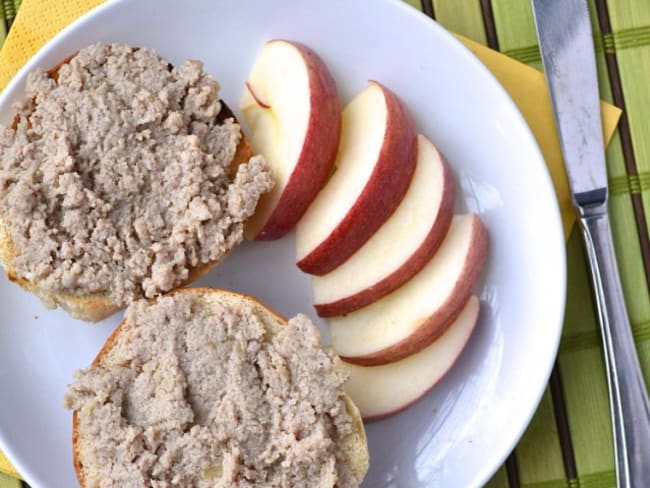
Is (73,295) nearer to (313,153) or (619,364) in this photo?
(313,153)

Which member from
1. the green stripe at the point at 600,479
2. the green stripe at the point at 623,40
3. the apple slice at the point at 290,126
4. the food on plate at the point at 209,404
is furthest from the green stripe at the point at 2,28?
the green stripe at the point at 600,479

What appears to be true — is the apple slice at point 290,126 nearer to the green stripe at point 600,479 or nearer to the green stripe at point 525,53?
the green stripe at point 525,53

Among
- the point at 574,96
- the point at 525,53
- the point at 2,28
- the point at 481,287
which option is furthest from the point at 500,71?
the point at 2,28

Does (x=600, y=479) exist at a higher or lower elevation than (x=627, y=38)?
lower

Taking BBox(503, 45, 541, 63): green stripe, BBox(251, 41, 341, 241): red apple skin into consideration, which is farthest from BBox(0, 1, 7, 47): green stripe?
BBox(503, 45, 541, 63): green stripe

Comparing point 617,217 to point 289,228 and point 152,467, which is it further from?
point 152,467

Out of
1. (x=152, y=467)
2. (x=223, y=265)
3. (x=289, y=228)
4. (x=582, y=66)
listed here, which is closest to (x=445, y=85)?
(x=582, y=66)
